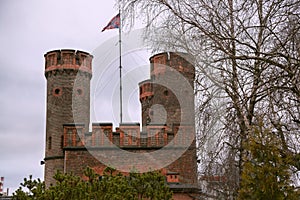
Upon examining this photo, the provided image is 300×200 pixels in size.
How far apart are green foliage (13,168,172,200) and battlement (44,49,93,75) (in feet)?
39.2

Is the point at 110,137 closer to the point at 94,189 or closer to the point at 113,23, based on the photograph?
the point at 113,23

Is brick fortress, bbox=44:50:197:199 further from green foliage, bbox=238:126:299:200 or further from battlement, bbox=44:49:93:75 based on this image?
green foliage, bbox=238:126:299:200

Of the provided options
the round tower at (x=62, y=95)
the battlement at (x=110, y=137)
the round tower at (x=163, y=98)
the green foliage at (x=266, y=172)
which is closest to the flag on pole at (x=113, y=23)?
the round tower at (x=163, y=98)

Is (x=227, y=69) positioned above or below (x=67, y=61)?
below

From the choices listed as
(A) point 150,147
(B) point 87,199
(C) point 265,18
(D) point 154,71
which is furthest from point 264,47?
(D) point 154,71

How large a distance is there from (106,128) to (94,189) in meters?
7.96

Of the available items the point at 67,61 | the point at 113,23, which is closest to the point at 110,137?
the point at 113,23

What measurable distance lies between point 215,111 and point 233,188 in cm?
185

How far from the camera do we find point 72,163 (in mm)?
17562

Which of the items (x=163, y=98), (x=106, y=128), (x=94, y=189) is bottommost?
(x=94, y=189)

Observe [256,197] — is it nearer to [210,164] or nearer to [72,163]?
[210,164]

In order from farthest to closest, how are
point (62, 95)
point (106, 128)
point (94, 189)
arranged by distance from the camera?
→ 1. point (62, 95)
2. point (106, 128)
3. point (94, 189)

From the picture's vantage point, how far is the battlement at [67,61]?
72.6ft

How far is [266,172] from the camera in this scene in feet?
22.0
